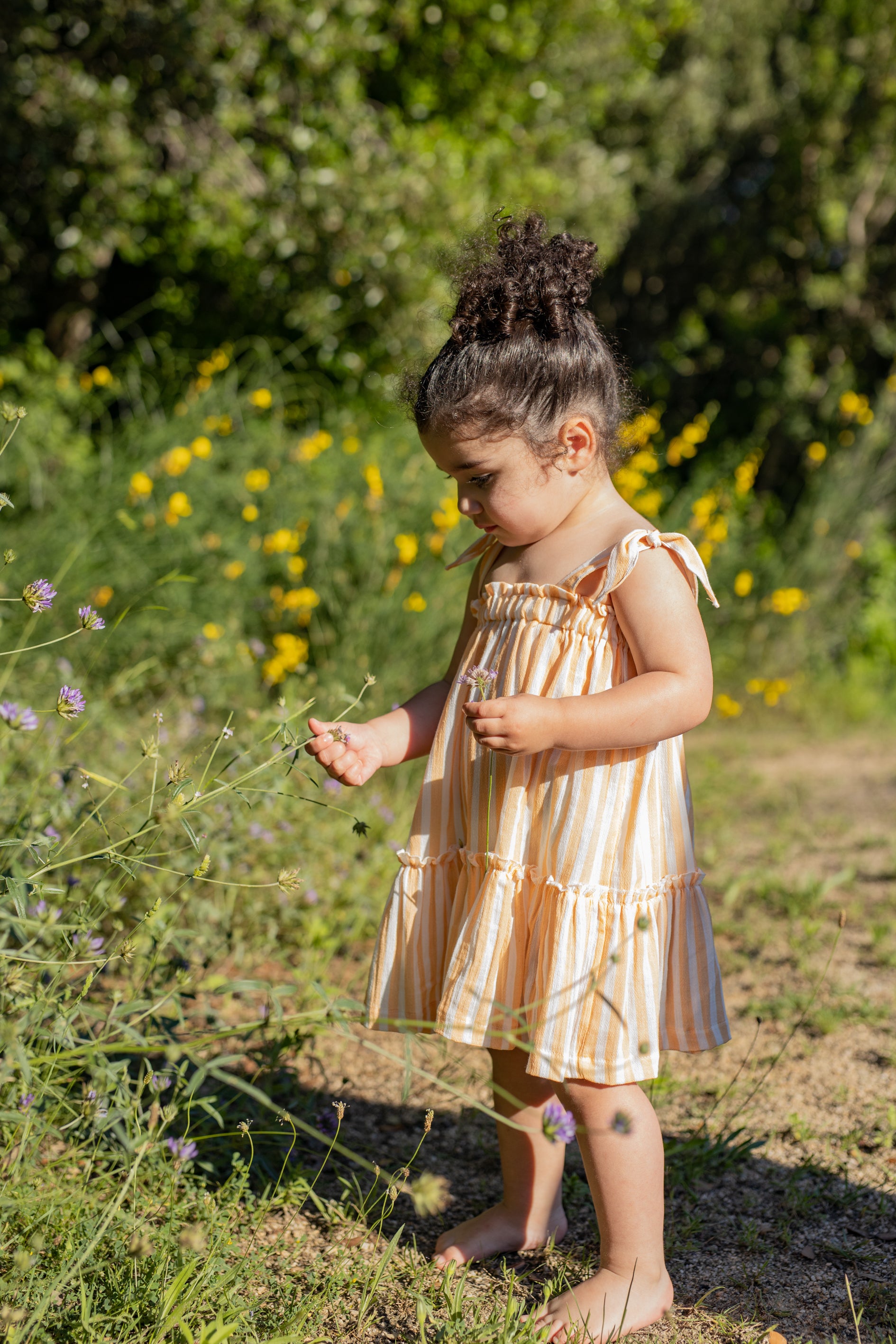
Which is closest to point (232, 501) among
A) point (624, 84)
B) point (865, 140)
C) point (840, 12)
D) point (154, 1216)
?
point (154, 1216)

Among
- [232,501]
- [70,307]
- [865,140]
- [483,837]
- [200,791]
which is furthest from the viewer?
[865,140]

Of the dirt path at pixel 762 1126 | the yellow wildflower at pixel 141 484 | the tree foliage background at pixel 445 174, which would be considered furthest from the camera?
the tree foliage background at pixel 445 174

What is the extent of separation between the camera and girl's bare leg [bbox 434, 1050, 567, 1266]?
1623 mm

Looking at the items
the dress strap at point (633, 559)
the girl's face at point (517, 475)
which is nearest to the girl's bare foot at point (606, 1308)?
the dress strap at point (633, 559)

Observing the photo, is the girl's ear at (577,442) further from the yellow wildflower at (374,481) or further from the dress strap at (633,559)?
the yellow wildflower at (374,481)

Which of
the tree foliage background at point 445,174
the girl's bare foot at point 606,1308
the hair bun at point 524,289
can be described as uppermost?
the tree foliage background at point 445,174

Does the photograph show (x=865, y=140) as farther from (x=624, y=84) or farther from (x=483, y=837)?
(x=483, y=837)

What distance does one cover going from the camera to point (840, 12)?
29.7 ft

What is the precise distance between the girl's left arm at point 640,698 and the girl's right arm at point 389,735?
23 cm

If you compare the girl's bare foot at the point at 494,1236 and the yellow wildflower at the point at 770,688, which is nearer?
the girl's bare foot at the point at 494,1236

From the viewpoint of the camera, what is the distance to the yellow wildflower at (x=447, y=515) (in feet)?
11.9

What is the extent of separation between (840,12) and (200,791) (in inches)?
402

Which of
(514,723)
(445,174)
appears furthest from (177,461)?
(445,174)

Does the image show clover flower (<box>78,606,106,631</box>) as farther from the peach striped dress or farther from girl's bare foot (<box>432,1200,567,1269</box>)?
girl's bare foot (<box>432,1200,567,1269</box>)
